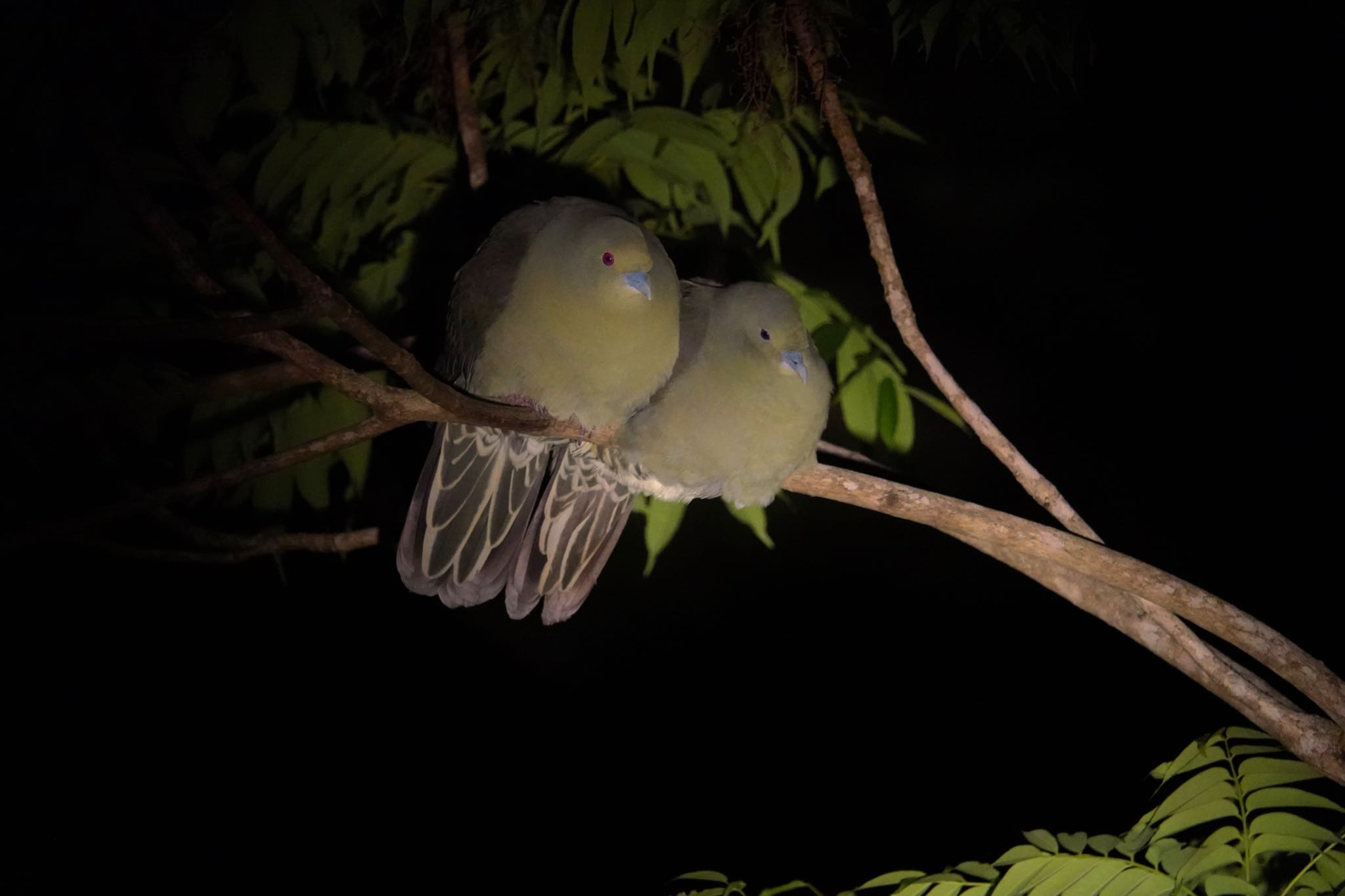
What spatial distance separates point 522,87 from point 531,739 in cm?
207

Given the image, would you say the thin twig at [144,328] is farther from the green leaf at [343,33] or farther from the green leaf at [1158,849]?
the green leaf at [1158,849]

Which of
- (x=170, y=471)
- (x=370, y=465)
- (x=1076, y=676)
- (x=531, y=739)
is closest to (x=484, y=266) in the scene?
(x=370, y=465)

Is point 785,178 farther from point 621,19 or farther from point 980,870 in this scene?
point 980,870

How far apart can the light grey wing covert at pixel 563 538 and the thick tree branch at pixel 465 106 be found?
2.04 feet

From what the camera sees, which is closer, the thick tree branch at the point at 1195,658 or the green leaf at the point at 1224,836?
the green leaf at the point at 1224,836

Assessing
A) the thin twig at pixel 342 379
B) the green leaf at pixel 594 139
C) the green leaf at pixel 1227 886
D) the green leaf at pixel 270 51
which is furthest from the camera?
the green leaf at pixel 594 139

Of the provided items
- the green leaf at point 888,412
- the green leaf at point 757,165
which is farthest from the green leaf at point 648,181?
→ the green leaf at point 888,412

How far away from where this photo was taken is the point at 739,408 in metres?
1.73

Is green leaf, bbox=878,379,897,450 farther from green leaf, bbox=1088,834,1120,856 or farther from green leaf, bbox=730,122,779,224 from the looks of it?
green leaf, bbox=1088,834,1120,856

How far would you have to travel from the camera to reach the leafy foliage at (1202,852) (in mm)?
1184

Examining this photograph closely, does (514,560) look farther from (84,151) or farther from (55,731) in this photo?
(55,731)

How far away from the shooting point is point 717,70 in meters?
2.66

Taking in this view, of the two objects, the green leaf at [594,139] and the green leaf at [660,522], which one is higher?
the green leaf at [594,139]

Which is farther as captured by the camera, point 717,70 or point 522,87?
point 717,70
